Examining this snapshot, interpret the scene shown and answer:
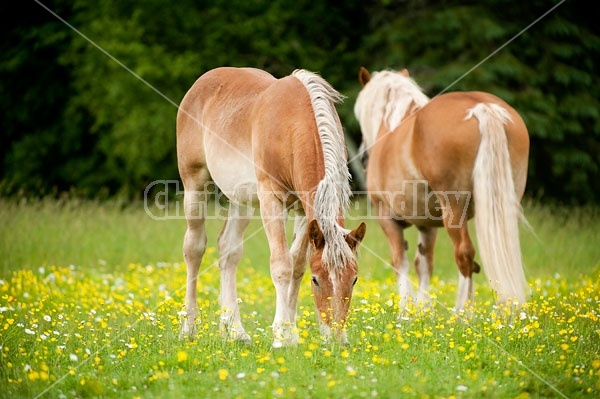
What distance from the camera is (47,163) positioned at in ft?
71.9

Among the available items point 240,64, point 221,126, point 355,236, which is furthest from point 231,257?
point 240,64

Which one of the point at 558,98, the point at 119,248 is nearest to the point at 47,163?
the point at 119,248

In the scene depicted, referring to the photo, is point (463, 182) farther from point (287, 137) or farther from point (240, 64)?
point (240, 64)

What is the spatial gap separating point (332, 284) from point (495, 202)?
2400 millimetres

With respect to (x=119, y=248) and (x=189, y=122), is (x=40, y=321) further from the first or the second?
(x=119, y=248)

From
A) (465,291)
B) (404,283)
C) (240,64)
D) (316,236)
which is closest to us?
(316,236)

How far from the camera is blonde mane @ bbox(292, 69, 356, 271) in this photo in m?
4.92

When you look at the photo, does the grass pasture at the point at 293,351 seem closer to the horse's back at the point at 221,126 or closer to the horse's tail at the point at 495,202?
the horse's tail at the point at 495,202

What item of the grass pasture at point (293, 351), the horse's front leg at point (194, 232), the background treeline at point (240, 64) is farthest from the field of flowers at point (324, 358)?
the background treeline at point (240, 64)

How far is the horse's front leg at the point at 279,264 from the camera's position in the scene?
543cm

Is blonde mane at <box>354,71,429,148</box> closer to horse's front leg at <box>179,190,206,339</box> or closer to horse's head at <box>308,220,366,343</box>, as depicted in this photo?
horse's front leg at <box>179,190,206,339</box>

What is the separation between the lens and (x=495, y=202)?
668cm

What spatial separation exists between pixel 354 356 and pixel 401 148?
3.21 metres

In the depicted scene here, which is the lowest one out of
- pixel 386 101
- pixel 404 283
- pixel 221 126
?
pixel 404 283
